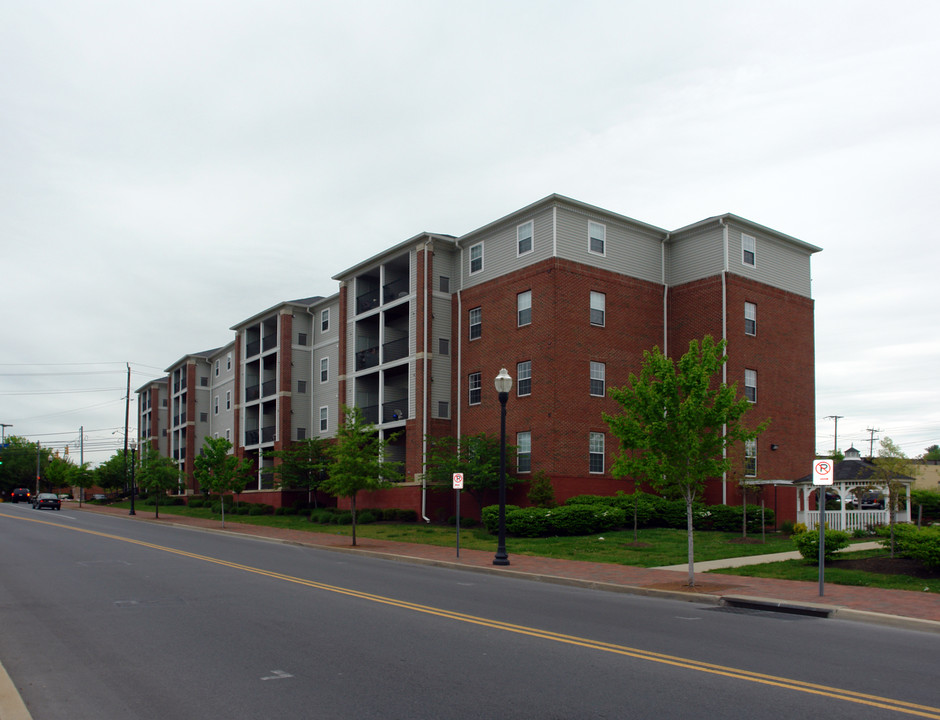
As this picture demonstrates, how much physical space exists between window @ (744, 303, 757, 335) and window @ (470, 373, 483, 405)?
464 inches

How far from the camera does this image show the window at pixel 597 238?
34.0 metres

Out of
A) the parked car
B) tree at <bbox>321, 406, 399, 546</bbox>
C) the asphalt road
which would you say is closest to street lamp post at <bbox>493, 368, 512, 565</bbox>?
the asphalt road

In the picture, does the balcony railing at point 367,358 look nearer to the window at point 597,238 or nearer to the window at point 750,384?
the window at point 597,238

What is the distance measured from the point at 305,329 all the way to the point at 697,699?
4749cm

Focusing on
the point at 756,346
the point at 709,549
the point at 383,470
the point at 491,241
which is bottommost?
the point at 709,549

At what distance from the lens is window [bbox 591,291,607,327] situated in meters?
33.9

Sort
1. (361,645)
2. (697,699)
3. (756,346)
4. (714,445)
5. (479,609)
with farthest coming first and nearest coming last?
(756,346), (714,445), (479,609), (361,645), (697,699)

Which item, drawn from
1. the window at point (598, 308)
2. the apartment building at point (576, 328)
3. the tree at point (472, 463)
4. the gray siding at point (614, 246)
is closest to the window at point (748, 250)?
the apartment building at point (576, 328)

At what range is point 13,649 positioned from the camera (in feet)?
31.1

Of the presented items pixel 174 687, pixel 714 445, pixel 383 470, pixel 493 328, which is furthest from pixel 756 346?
pixel 174 687

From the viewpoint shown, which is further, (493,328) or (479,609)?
(493,328)

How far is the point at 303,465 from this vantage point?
44.1 m

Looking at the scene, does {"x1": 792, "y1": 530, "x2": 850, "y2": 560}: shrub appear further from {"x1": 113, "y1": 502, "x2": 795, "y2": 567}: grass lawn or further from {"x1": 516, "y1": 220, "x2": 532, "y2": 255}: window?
{"x1": 516, "y1": 220, "x2": 532, "y2": 255}: window

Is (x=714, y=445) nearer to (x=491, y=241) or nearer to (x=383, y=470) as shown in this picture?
(x=383, y=470)
